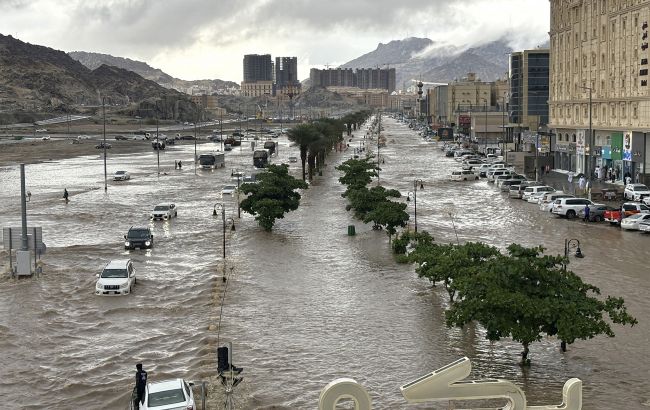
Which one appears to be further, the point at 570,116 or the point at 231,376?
the point at 570,116

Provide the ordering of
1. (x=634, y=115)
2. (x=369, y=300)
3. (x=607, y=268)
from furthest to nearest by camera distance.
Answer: (x=634, y=115)
(x=607, y=268)
(x=369, y=300)

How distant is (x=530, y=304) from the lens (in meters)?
21.0

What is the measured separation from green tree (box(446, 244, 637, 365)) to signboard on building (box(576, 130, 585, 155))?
186 ft

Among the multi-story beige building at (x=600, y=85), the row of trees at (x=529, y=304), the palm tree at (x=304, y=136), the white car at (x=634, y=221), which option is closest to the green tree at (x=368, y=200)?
the white car at (x=634, y=221)

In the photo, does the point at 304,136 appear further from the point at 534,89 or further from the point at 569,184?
the point at 534,89

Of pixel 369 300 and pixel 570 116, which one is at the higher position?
pixel 570 116

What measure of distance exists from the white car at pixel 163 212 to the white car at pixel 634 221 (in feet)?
91.3

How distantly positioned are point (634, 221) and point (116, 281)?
95.2 feet

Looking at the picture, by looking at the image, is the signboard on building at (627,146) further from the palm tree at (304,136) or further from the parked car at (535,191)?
the palm tree at (304,136)

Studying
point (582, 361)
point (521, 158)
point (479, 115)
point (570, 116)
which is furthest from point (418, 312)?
point (479, 115)

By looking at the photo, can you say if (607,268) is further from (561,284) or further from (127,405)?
(127,405)

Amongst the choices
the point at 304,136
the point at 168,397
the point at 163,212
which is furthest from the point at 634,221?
the point at 304,136

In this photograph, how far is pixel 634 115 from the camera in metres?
65.7

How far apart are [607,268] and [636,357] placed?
14.3m
